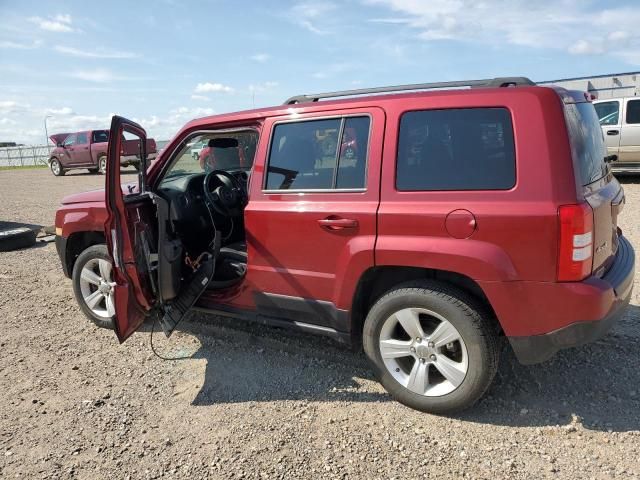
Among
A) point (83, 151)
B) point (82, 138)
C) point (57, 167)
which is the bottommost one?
point (57, 167)

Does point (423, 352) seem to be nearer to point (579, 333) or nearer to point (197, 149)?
point (579, 333)

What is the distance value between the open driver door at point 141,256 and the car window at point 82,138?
747 inches

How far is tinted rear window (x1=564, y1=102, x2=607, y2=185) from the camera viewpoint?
8.74 feet

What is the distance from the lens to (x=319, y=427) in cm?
293

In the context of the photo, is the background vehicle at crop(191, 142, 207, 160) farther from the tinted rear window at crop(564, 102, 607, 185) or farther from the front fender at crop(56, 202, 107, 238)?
the tinted rear window at crop(564, 102, 607, 185)

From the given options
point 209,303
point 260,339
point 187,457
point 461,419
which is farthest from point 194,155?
point 461,419

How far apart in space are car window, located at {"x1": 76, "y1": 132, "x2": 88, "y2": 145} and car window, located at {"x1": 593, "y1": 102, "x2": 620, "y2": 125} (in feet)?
60.7

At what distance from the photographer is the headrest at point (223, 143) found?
13.5ft

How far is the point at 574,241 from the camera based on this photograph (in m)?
2.52

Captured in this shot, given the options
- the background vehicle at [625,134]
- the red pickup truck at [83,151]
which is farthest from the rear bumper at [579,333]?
the red pickup truck at [83,151]

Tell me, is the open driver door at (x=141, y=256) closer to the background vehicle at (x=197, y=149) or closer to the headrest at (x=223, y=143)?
the background vehicle at (x=197, y=149)

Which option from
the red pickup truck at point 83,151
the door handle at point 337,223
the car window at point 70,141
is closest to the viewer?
the door handle at point 337,223

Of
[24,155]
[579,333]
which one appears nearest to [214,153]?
[579,333]

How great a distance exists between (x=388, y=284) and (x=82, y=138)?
20910 mm
